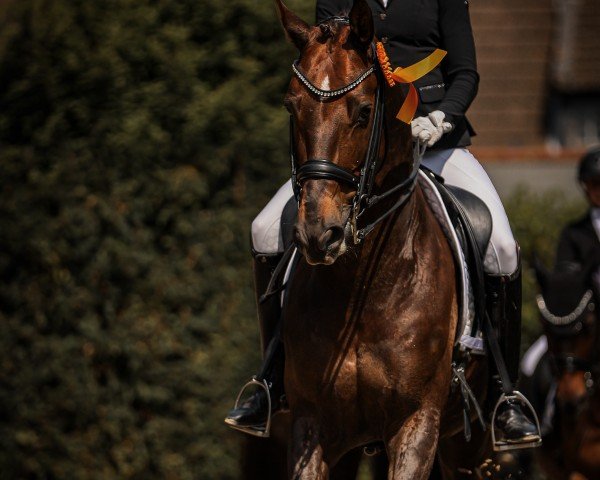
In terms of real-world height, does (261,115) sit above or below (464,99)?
below

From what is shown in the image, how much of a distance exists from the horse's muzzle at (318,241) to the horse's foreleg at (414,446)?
3.46 ft

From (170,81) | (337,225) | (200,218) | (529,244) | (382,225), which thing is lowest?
(529,244)

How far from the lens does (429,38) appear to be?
21.0ft

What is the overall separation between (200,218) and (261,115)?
39.8 inches

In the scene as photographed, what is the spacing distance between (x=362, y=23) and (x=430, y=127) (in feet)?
2.41

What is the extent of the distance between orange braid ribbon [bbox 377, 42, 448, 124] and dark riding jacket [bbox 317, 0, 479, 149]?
18.0 inches

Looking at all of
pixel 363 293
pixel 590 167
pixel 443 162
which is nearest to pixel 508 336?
pixel 443 162

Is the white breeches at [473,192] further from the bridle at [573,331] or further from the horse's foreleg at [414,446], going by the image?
the bridle at [573,331]

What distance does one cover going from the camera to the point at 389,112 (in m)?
5.60

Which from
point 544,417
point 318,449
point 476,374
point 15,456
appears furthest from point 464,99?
point 15,456

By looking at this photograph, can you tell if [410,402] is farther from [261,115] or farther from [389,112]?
[261,115]

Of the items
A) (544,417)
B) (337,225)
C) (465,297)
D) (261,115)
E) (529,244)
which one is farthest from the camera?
(529,244)

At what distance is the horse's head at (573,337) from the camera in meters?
9.04

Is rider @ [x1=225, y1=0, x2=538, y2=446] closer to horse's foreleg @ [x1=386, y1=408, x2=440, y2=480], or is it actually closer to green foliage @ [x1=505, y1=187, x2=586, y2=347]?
horse's foreleg @ [x1=386, y1=408, x2=440, y2=480]
